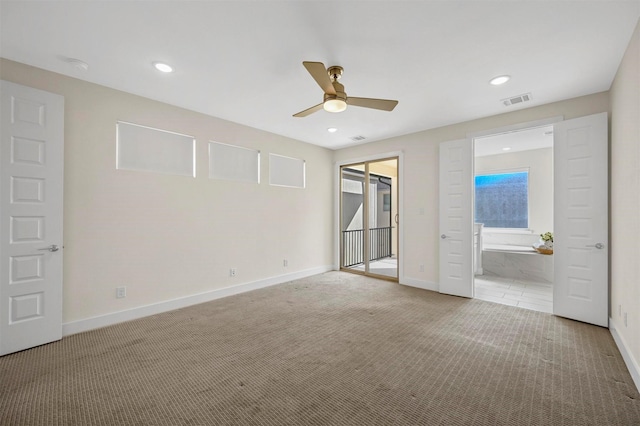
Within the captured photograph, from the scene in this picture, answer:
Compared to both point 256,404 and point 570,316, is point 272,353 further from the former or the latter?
point 570,316

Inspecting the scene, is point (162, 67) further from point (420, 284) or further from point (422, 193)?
point (420, 284)

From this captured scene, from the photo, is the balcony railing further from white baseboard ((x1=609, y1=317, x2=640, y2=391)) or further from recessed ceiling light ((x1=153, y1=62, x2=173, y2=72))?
recessed ceiling light ((x1=153, y1=62, x2=173, y2=72))

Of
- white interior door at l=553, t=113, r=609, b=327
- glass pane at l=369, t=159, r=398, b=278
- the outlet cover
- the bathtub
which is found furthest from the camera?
glass pane at l=369, t=159, r=398, b=278

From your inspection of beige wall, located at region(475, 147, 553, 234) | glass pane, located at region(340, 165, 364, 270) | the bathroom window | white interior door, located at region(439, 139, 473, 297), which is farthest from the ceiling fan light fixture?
the bathroom window

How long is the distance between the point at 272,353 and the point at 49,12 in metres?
3.16

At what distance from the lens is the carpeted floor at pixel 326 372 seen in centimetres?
178

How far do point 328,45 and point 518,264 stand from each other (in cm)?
548

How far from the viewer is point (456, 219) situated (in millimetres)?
4359

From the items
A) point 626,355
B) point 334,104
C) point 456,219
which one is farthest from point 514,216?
point 334,104

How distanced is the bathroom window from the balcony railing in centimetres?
244

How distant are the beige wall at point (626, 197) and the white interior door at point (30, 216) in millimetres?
5029

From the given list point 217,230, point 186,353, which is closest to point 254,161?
point 217,230

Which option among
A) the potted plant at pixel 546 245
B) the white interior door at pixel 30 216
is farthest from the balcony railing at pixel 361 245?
the white interior door at pixel 30 216

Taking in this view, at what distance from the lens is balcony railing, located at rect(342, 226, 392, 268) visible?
640 cm
